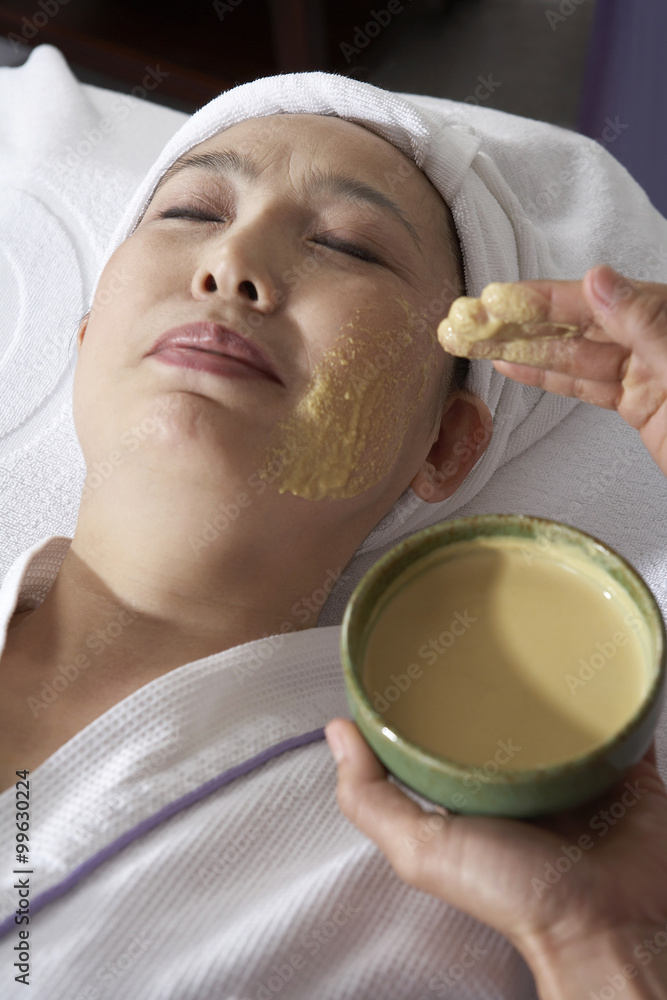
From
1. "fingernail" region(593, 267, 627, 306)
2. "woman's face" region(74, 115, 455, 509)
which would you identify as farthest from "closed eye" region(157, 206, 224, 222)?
"fingernail" region(593, 267, 627, 306)

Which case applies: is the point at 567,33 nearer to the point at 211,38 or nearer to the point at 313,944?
the point at 211,38

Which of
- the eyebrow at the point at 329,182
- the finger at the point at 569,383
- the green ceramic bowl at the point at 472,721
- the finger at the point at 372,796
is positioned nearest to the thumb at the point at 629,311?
the finger at the point at 569,383

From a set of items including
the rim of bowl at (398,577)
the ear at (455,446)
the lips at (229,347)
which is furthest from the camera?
the ear at (455,446)

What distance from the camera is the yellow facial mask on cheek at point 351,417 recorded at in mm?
1019

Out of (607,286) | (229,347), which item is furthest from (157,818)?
(607,286)

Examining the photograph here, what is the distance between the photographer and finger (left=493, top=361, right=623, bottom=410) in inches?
40.1

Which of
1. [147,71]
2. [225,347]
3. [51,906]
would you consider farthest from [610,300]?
[147,71]

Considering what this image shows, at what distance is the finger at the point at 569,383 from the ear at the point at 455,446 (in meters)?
0.23

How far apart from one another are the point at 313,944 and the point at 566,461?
2.88ft

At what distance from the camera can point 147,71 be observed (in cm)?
279

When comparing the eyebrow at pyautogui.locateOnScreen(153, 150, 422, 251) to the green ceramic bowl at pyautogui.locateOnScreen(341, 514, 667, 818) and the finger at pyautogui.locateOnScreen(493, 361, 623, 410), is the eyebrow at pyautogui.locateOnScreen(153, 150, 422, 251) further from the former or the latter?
the green ceramic bowl at pyautogui.locateOnScreen(341, 514, 667, 818)

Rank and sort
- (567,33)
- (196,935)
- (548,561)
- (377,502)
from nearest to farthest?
1. (548,561)
2. (196,935)
3. (377,502)
4. (567,33)

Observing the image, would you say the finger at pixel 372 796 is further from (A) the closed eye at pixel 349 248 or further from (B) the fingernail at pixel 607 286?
(A) the closed eye at pixel 349 248

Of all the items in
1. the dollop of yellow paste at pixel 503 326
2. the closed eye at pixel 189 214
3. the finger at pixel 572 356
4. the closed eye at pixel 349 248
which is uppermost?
the dollop of yellow paste at pixel 503 326
